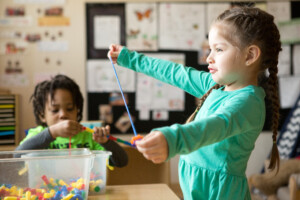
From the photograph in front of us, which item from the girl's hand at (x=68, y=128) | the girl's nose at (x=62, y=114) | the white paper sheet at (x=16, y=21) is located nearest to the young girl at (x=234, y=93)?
the girl's hand at (x=68, y=128)

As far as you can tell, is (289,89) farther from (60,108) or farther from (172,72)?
(172,72)

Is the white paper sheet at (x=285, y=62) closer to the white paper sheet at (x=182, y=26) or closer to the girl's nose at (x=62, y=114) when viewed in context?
the white paper sheet at (x=182, y=26)

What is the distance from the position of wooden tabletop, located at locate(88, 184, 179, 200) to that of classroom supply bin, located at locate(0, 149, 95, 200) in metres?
0.17

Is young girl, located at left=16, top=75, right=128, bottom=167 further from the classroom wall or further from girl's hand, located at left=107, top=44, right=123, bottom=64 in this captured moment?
the classroom wall

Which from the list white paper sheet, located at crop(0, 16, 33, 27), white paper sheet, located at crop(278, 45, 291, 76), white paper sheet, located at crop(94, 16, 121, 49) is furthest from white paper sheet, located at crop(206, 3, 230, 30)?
white paper sheet, located at crop(0, 16, 33, 27)

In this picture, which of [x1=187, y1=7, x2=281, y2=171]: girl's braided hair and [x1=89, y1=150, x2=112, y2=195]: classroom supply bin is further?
[x1=89, y1=150, x2=112, y2=195]: classroom supply bin

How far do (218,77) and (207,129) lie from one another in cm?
26

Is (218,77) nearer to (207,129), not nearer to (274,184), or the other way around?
(207,129)

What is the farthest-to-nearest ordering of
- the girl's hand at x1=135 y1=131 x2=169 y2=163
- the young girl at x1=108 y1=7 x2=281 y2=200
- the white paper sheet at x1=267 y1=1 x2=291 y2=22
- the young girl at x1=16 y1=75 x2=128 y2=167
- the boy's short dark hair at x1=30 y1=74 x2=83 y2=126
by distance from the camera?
the white paper sheet at x1=267 y1=1 x2=291 y2=22, the boy's short dark hair at x1=30 y1=74 x2=83 y2=126, the young girl at x1=16 y1=75 x2=128 y2=167, the young girl at x1=108 y1=7 x2=281 y2=200, the girl's hand at x1=135 y1=131 x2=169 y2=163

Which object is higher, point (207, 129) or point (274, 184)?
point (207, 129)

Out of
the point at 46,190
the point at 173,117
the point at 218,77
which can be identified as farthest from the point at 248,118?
the point at 173,117

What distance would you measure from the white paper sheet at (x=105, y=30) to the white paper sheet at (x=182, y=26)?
0.41m

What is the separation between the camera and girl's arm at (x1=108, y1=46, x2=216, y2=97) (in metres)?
1.16

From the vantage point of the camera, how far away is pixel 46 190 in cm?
106
